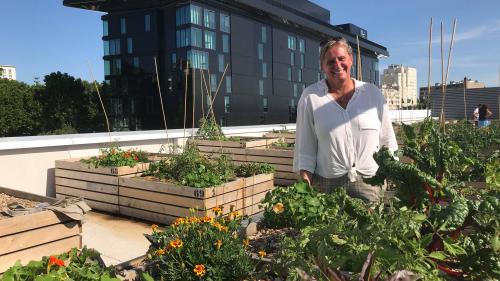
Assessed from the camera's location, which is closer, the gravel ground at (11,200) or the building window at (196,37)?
the gravel ground at (11,200)

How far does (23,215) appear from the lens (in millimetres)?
2916

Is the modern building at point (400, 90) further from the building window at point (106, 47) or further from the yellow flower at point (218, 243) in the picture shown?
the building window at point (106, 47)

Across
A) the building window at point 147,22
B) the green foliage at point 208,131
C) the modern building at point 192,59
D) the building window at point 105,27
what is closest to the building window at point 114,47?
the modern building at point 192,59

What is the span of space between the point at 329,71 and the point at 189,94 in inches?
525

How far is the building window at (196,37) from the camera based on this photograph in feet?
49.9

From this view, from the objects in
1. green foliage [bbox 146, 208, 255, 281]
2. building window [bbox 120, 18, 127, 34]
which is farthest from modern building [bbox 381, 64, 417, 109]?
building window [bbox 120, 18, 127, 34]

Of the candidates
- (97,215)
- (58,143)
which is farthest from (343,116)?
(58,143)

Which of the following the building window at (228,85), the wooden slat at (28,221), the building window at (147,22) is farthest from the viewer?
the building window at (228,85)

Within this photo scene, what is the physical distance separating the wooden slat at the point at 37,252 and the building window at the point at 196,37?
42.1 ft

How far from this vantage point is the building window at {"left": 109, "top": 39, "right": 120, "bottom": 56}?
1703 cm

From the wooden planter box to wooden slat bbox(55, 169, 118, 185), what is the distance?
72.9 inches

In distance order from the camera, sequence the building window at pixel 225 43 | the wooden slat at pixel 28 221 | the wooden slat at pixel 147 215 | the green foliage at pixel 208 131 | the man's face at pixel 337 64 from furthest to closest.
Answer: the building window at pixel 225 43 < the green foliage at pixel 208 131 < the wooden slat at pixel 147 215 < the wooden slat at pixel 28 221 < the man's face at pixel 337 64

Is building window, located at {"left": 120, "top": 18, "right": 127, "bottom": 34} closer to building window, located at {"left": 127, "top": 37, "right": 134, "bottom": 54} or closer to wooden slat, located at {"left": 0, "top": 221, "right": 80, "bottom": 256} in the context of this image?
building window, located at {"left": 127, "top": 37, "right": 134, "bottom": 54}

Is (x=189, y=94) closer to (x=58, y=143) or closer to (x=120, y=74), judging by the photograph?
(x=120, y=74)
